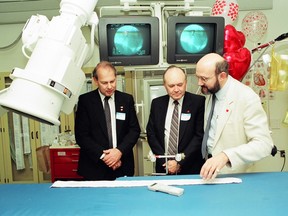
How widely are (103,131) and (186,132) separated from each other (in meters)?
0.59

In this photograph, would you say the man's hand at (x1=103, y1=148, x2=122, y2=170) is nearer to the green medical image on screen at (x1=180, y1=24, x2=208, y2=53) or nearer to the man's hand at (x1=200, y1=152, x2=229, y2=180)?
the man's hand at (x1=200, y1=152, x2=229, y2=180)

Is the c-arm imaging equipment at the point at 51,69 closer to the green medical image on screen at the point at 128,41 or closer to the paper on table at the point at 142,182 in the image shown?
the paper on table at the point at 142,182

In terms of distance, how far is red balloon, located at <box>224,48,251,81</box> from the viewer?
94.7 inches

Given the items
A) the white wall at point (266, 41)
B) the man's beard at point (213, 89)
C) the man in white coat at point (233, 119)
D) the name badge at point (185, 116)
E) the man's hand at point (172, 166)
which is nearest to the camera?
the man in white coat at point (233, 119)

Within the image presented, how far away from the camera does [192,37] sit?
223 centimetres

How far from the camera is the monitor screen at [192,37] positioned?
6.98 feet

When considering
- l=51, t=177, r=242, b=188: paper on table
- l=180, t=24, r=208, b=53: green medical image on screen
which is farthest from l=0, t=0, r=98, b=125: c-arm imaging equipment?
l=180, t=24, r=208, b=53: green medical image on screen

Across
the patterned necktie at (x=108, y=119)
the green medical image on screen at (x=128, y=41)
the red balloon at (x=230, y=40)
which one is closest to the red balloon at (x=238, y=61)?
the red balloon at (x=230, y=40)

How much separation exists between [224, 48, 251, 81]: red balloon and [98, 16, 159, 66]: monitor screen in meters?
0.65

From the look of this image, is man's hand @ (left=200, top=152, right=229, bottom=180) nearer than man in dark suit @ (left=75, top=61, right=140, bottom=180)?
Yes

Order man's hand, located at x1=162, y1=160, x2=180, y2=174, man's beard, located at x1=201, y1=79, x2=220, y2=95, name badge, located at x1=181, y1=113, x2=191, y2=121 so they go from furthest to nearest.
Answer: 1. name badge, located at x1=181, y1=113, x2=191, y2=121
2. man's hand, located at x1=162, y1=160, x2=180, y2=174
3. man's beard, located at x1=201, y1=79, x2=220, y2=95

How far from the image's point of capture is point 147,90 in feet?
8.21

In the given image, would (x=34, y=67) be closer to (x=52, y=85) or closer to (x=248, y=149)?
(x=52, y=85)

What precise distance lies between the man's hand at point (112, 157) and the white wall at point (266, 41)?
1.79 meters
